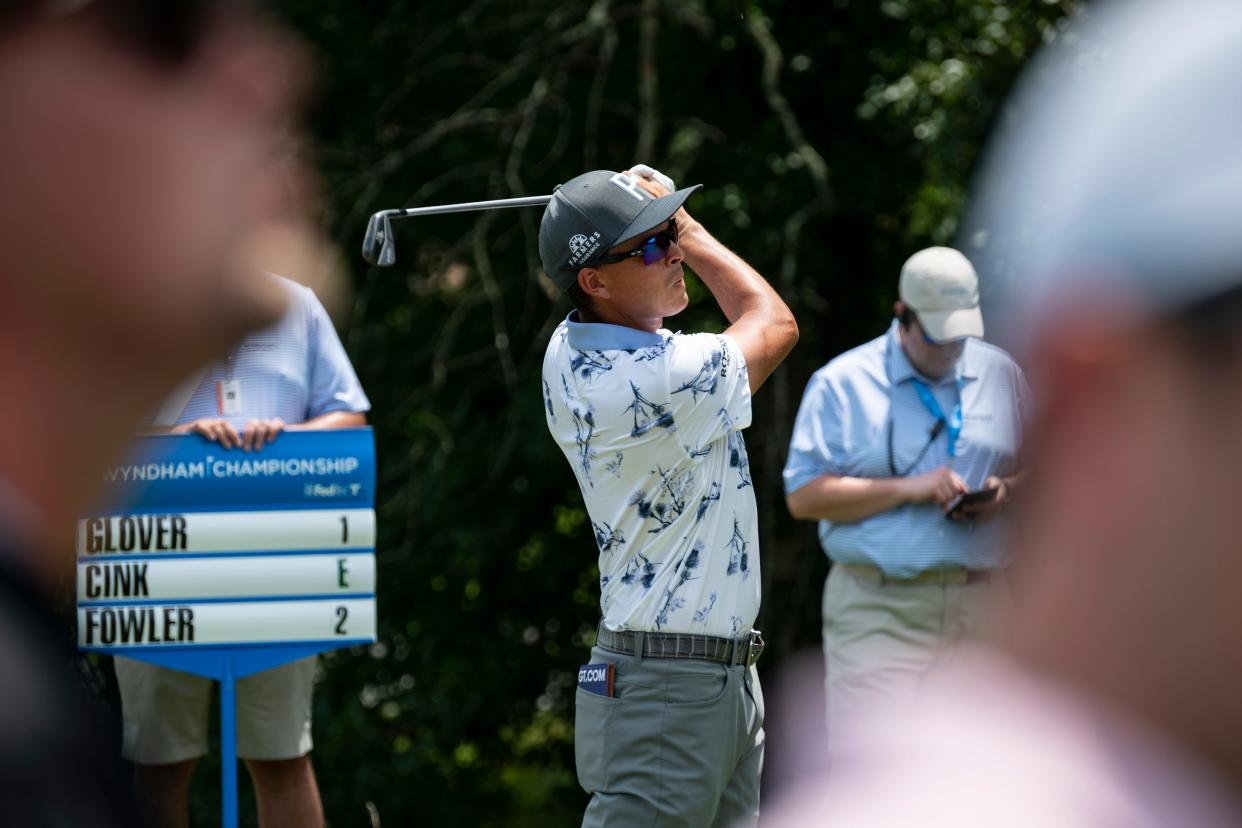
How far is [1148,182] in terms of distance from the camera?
74 centimetres

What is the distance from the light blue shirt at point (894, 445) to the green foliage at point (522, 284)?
1.53m

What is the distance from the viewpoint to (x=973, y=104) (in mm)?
5875

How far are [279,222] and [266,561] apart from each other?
3287 millimetres

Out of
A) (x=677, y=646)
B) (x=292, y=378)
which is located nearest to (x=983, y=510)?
(x=677, y=646)

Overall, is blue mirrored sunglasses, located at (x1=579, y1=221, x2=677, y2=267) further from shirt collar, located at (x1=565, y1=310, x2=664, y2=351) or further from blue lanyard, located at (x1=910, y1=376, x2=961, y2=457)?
blue lanyard, located at (x1=910, y1=376, x2=961, y2=457)

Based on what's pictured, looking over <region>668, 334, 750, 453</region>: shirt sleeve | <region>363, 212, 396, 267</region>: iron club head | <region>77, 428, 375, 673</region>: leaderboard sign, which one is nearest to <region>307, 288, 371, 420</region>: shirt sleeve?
<region>363, 212, 396, 267</region>: iron club head

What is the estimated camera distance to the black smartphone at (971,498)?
4.54m

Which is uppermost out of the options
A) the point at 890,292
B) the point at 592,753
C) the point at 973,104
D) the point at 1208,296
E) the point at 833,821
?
the point at 973,104

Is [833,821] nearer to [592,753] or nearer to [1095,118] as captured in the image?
[1095,118]

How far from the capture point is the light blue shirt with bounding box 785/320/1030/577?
15.3 feet

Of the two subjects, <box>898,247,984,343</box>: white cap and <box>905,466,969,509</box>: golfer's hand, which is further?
<box>898,247,984,343</box>: white cap

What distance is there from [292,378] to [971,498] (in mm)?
1895

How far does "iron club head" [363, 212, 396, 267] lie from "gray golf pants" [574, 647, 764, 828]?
1.38m

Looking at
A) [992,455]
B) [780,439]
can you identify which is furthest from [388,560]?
[992,455]
